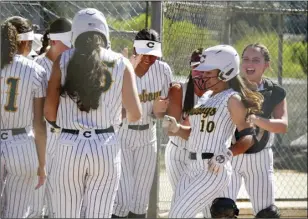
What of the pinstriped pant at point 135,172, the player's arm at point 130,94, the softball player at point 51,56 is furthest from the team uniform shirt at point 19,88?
the pinstriped pant at point 135,172

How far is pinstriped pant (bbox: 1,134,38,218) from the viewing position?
20.4 ft

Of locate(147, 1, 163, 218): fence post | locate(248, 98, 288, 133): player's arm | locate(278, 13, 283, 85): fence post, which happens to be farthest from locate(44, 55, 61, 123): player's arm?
locate(278, 13, 283, 85): fence post

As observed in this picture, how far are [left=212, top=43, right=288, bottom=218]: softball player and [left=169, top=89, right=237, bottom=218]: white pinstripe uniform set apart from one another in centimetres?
111

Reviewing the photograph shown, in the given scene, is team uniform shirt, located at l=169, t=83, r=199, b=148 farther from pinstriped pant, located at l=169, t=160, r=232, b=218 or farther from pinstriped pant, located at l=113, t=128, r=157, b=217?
pinstriped pant, located at l=169, t=160, r=232, b=218

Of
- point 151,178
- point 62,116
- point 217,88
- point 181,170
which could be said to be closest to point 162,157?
point 151,178

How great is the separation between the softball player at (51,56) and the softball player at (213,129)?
1.54 m

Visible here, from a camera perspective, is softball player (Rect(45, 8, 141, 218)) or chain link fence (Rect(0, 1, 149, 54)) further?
chain link fence (Rect(0, 1, 149, 54))

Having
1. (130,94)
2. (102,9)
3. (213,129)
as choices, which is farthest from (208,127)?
(102,9)

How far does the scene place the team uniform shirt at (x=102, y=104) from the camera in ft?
18.4

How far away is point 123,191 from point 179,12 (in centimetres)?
187

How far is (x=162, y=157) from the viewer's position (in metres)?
9.84

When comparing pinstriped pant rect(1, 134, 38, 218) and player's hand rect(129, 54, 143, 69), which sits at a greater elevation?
player's hand rect(129, 54, 143, 69)

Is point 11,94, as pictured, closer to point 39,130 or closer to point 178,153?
point 39,130

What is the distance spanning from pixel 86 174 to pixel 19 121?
0.87 meters
